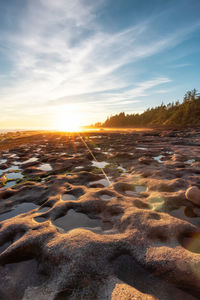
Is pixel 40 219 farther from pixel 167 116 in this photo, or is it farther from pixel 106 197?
pixel 167 116

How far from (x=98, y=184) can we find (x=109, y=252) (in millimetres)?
4598

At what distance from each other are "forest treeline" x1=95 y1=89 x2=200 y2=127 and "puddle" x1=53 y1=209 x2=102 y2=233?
60.1m

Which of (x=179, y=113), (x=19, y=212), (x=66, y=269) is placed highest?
(x=179, y=113)

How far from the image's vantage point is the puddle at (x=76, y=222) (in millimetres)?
4270

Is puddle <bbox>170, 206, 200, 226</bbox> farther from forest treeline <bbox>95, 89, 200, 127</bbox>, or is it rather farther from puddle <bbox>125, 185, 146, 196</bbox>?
forest treeline <bbox>95, 89, 200, 127</bbox>

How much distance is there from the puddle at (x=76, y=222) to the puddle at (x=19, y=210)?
1857 millimetres

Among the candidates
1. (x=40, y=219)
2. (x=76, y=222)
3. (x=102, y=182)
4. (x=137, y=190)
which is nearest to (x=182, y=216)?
(x=137, y=190)

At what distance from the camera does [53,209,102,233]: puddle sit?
427cm

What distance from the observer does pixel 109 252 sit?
10.3ft

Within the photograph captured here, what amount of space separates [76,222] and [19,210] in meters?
2.74

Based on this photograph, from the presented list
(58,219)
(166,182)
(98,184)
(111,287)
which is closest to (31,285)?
(111,287)

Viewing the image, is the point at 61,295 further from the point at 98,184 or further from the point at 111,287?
the point at 98,184

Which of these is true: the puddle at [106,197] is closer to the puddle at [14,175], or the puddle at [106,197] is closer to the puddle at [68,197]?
the puddle at [68,197]

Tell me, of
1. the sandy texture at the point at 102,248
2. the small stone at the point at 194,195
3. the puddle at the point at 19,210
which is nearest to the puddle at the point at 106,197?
the sandy texture at the point at 102,248
